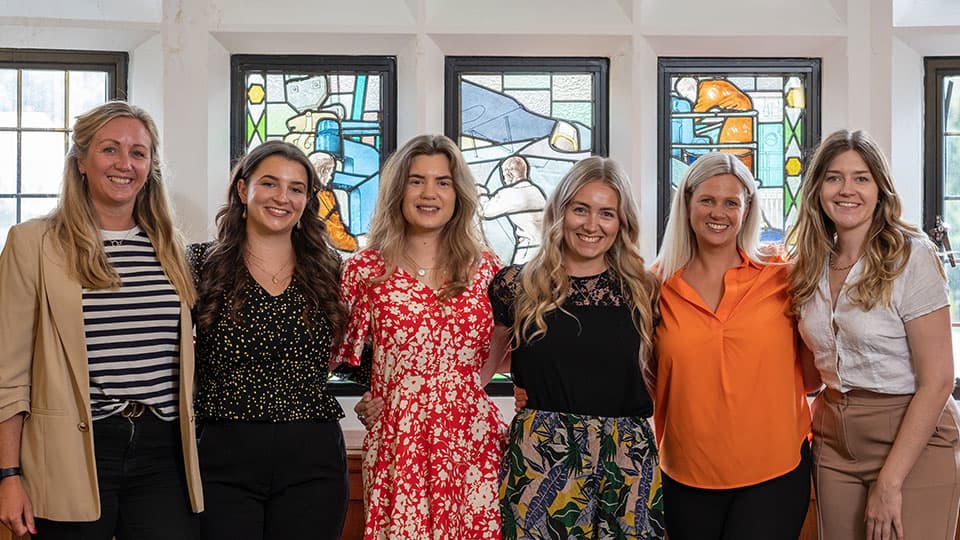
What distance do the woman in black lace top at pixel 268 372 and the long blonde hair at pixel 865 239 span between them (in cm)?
124

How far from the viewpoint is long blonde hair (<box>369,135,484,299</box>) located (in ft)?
8.62

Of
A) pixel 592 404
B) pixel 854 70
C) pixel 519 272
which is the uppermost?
pixel 854 70

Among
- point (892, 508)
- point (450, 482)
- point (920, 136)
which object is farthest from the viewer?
point (920, 136)

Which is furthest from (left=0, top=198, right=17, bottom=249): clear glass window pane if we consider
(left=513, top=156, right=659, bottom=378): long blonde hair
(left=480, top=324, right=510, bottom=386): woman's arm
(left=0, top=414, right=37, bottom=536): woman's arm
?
(left=513, top=156, right=659, bottom=378): long blonde hair

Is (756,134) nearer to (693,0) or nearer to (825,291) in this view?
(693,0)

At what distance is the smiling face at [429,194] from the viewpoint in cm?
259

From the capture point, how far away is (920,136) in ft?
13.4

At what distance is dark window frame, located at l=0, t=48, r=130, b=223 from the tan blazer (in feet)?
6.47

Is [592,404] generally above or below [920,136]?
below

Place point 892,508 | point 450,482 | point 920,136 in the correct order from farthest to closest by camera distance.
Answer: point 920,136
point 450,482
point 892,508

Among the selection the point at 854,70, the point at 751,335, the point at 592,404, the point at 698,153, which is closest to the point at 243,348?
the point at 592,404

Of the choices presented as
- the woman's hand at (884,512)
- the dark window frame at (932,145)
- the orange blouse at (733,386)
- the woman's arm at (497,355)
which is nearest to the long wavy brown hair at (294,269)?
the woman's arm at (497,355)

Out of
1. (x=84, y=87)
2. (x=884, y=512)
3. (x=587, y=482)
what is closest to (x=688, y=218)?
(x=587, y=482)

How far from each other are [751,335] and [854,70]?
1859 millimetres
